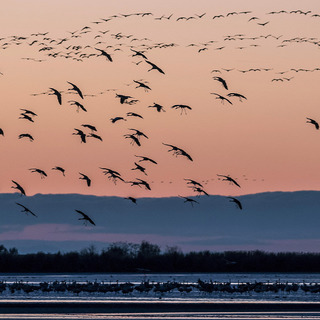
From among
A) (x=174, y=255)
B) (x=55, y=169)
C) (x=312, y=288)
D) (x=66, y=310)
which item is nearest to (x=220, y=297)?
(x=312, y=288)

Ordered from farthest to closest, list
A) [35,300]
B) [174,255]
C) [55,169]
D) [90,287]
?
[174,255]
[90,287]
[35,300]
[55,169]

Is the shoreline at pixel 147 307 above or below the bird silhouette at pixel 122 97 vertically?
below

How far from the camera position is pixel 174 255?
140375 mm

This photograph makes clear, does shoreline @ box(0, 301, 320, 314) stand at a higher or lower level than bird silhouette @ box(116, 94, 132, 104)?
lower

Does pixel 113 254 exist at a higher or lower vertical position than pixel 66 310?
higher

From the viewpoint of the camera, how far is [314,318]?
56.8 m

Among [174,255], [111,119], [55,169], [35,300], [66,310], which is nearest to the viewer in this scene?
[111,119]

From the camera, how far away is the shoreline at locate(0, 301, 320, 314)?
206 feet

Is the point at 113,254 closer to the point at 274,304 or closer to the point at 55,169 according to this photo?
the point at 274,304

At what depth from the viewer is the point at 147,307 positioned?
64.6m

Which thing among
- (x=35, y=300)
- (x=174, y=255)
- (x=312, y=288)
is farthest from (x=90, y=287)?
(x=174, y=255)

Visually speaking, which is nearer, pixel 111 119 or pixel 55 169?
pixel 111 119

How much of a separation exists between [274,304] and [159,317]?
10.9 meters

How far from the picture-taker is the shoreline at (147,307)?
206 ft
